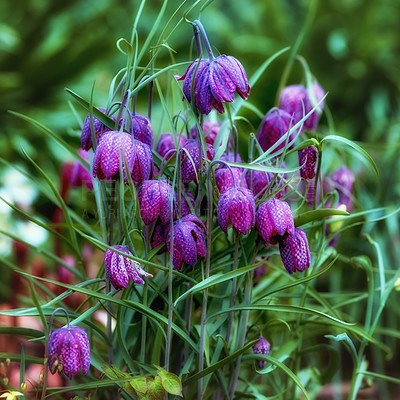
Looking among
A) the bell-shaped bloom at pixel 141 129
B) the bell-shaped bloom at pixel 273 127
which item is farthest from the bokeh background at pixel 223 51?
the bell-shaped bloom at pixel 141 129

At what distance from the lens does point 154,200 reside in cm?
72

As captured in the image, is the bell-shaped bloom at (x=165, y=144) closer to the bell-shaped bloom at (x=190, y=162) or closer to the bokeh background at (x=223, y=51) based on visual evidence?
→ the bell-shaped bloom at (x=190, y=162)

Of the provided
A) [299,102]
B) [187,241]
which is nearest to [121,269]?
[187,241]

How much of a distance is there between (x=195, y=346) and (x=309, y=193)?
35 cm

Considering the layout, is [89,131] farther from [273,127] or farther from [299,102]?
[299,102]

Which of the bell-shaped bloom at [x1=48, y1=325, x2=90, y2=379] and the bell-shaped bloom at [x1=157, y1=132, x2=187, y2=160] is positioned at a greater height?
the bell-shaped bloom at [x1=157, y1=132, x2=187, y2=160]

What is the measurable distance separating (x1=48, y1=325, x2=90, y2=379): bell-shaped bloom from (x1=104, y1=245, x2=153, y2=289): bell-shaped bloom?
0.27ft

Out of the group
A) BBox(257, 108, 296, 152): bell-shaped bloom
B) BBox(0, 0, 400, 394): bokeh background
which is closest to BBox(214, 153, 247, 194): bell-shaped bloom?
BBox(257, 108, 296, 152): bell-shaped bloom

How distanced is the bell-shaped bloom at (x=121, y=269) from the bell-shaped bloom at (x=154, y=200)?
0.17 feet

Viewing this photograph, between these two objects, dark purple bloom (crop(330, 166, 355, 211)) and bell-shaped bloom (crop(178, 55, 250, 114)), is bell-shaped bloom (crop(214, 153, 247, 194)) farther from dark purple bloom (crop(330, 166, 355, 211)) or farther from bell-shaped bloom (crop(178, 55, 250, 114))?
dark purple bloom (crop(330, 166, 355, 211))

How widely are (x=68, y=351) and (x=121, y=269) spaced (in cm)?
12

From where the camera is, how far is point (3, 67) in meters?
2.53

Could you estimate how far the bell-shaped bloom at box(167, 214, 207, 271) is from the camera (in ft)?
2.37

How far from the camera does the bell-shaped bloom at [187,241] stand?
722 millimetres
